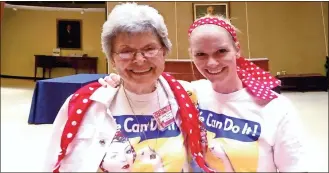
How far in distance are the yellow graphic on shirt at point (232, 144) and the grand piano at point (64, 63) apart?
0.93m

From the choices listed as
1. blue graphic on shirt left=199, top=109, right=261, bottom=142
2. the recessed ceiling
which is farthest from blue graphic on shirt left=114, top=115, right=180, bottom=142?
the recessed ceiling

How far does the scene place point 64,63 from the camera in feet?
5.76

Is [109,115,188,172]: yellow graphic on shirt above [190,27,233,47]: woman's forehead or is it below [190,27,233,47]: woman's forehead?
below

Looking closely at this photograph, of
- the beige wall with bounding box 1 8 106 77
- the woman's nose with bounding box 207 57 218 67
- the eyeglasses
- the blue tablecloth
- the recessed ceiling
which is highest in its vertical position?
the recessed ceiling

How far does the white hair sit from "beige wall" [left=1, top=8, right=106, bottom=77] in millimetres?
712

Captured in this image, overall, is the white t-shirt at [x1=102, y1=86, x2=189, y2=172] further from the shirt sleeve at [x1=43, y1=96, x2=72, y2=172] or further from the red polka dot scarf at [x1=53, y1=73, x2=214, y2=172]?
the shirt sleeve at [x1=43, y1=96, x2=72, y2=172]

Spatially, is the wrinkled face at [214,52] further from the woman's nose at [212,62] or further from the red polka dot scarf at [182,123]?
the red polka dot scarf at [182,123]

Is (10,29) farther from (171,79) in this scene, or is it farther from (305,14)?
(305,14)

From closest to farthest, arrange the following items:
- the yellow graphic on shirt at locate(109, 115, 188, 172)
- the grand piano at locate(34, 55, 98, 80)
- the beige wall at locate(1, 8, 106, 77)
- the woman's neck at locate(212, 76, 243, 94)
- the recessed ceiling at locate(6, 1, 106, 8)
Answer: the yellow graphic on shirt at locate(109, 115, 188, 172), the woman's neck at locate(212, 76, 243, 94), the grand piano at locate(34, 55, 98, 80), the beige wall at locate(1, 8, 106, 77), the recessed ceiling at locate(6, 1, 106, 8)

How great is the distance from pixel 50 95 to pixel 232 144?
96 cm

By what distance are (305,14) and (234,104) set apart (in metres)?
1.51

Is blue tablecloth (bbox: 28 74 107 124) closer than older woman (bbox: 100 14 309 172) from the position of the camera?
No

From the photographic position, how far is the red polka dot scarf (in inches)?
34.2

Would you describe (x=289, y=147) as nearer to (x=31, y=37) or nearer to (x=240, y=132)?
(x=240, y=132)
